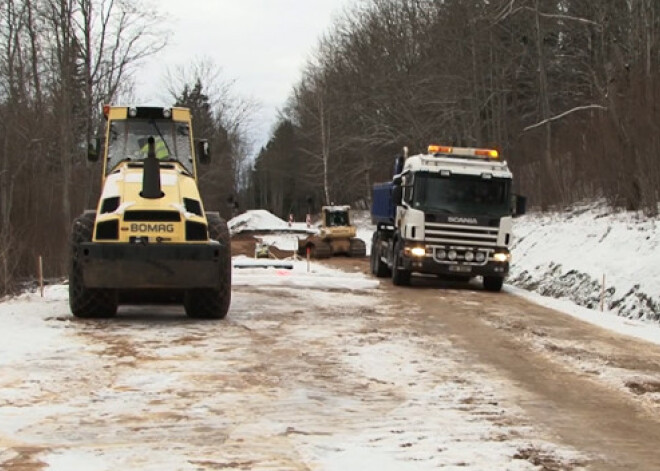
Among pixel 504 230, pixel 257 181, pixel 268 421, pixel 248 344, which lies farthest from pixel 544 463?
pixel 257 181

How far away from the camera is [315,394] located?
272 inches

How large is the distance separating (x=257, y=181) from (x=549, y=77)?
73.1 m

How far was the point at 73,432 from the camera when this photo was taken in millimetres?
5570

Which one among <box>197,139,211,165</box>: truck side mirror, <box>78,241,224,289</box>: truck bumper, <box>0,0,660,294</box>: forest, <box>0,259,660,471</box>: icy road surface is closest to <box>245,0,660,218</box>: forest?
<box>0,0,660,294</box>: forest

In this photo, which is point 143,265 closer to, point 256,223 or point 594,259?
point 594,259

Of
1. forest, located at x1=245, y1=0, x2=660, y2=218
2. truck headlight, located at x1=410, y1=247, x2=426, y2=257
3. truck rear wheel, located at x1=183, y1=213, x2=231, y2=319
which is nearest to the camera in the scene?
truck rear wheel, located at x1=183, y1=213, x2=231, y2=319

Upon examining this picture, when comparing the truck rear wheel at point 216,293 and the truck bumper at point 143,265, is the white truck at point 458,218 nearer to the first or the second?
the truck rear wheel at point 216,293

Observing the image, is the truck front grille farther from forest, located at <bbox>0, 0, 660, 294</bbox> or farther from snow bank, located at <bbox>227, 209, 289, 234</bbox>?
snow bank, located at <bbox>227, 209, 289, 234</bbox>

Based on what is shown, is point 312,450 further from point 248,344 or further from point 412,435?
point 248,344

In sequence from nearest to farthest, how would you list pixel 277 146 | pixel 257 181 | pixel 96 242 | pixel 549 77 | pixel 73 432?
pixel 73 432 → pixel 96 242 → pixel 549 77 → pixel 277 146 → pixel 257 181

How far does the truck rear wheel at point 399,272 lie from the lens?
18.5 meters

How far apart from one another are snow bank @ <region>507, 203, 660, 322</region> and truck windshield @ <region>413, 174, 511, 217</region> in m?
2.34

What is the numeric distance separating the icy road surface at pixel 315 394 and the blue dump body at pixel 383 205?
9.05m

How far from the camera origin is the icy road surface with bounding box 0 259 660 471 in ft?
17.0
